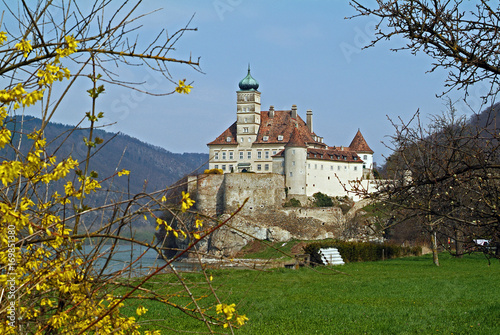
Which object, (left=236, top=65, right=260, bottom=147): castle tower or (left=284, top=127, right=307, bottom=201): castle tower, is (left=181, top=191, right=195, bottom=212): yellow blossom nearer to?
(left=284, top=127, right=307, bottom=201): castle tower

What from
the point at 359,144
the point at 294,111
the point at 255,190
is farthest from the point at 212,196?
the point at 359,144

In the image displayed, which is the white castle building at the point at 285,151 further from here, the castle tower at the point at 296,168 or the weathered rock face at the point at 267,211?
the weathered rock face at the point at 267,211

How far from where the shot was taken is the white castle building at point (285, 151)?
63.0 meters

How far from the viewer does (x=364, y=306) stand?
12086 millimetres

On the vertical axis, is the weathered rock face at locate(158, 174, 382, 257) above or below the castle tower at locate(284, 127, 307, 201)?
below

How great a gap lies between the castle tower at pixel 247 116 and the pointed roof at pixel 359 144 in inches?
470

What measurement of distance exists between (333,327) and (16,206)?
7234 mm

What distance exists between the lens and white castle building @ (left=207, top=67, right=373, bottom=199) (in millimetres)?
63031

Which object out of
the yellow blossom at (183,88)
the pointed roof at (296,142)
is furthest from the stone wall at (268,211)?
the yellow blossom at (183,88)

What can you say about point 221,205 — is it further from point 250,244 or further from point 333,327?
point 333,327

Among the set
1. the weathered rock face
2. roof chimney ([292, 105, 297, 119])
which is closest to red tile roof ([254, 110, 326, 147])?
roof chimney ([292, 105, 297, 119])

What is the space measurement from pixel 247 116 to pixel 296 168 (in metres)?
9.80

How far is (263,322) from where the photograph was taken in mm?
10242

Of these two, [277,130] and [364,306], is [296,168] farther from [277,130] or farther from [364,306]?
[364,306]
